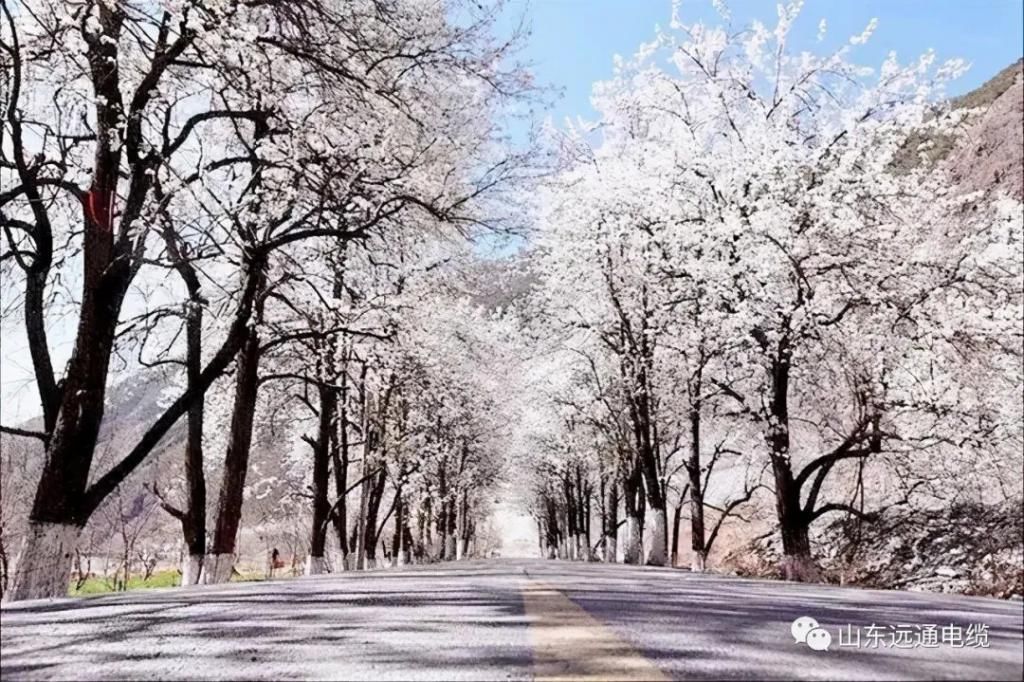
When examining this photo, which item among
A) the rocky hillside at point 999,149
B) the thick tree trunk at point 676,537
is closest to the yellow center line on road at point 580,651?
the rocky hillside at point 999,149

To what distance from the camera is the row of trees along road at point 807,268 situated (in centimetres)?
1286

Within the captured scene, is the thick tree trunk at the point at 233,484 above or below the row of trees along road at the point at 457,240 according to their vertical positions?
below

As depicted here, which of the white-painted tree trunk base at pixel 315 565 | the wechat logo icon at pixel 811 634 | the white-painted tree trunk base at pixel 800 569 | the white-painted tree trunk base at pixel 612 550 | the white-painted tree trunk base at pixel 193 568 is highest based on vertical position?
the wechat logo icon at pixel 811 634

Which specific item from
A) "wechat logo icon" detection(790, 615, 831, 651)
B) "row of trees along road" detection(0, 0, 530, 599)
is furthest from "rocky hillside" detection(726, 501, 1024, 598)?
"row of trees along road" detection(0, 0, 530, 599)

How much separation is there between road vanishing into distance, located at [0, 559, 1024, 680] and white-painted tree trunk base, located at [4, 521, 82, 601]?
11.5ft

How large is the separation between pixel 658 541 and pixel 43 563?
15.0 m

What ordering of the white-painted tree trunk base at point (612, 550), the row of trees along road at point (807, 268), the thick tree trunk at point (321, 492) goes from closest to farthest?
the row of trees along road at point (807, 268) → the thick tree trunk at point (321, 492) → the white-painted tree trunk base at point (612, 550)

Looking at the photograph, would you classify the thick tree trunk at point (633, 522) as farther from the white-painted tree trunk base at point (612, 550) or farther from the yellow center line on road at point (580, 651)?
the yellow center line on road at point (580, 651)

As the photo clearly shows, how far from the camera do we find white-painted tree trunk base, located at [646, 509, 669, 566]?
2048 cm

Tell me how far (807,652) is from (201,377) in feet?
33.5

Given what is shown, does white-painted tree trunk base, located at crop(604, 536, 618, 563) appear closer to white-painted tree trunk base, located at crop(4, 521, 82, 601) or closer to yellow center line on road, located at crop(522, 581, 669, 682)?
white-painted tree trunk base, located at crop(4, 521, 82, 601)

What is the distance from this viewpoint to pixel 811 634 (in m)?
3.83

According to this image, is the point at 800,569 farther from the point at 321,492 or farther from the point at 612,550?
the point at 612,550

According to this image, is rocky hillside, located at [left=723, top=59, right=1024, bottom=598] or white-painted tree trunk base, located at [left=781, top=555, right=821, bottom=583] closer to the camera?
rocky hillside, located at [left=723, top=59, right=1024, bottom=598]
